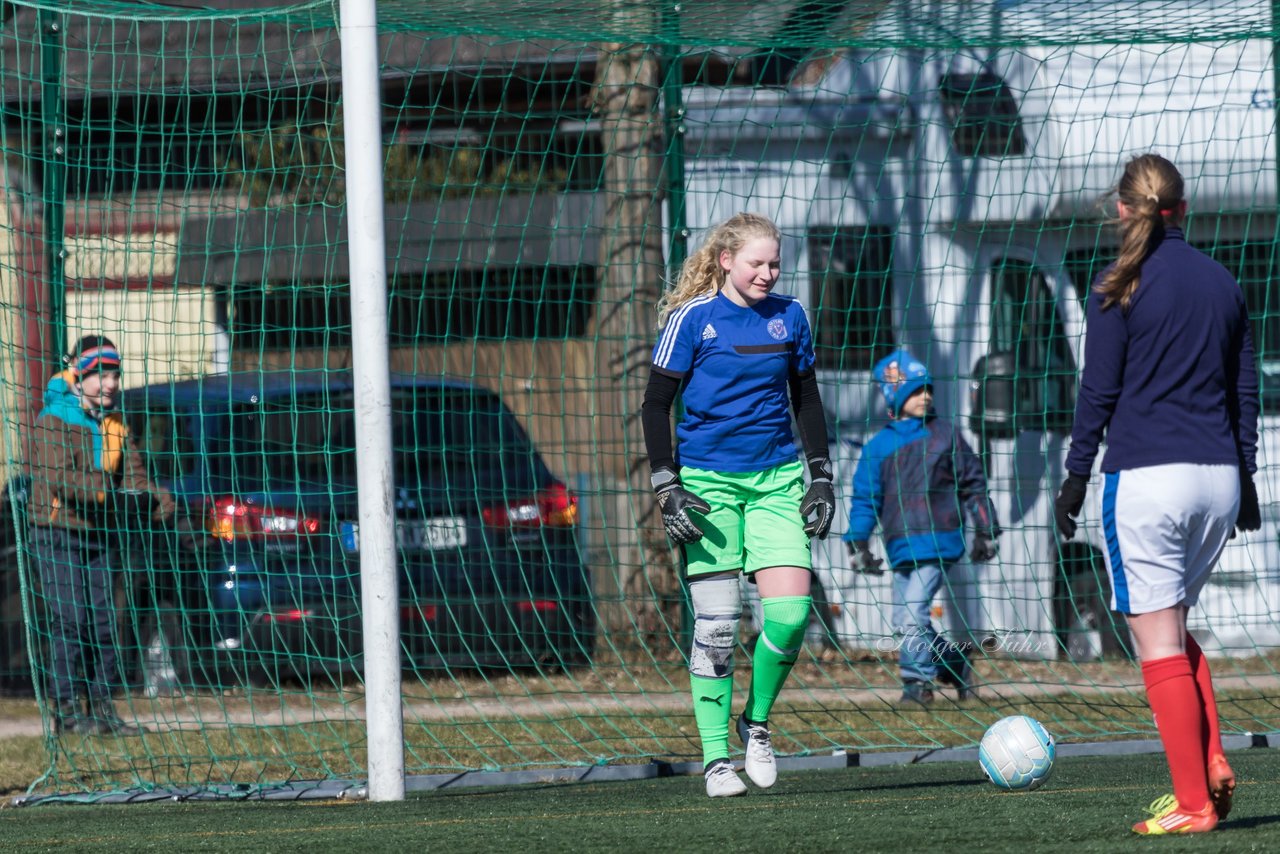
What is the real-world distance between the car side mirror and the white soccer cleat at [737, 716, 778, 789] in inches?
141

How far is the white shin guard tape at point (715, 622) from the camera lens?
16.1 feet

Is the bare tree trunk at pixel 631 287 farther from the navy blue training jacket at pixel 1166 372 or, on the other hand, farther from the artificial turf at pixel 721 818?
the navy blue training jacket at pixel 1166 372

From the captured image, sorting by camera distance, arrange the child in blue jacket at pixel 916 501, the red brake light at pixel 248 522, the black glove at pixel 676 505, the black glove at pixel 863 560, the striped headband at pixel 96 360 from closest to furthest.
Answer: the black glove at pixel 676 505 → the striped headband at pixel 96 360 → the red brake light at pixel 248 522 → the black glove at pixel 863 560 → the child in blue jacket at pixel 916 501

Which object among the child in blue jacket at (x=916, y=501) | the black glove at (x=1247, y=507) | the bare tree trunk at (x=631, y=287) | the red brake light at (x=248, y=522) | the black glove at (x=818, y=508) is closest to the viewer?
the black glove at (x=1247, y=507)

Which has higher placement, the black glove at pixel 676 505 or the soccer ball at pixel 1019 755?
the black glove at pixel 676 505

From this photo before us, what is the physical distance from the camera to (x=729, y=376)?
4883 millimetres

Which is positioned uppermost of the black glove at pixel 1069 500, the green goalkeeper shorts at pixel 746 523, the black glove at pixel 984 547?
the black glove at pixel 1069 500

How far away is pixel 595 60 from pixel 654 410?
4.15 m

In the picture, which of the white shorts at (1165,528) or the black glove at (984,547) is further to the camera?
the black glove at (984,547)

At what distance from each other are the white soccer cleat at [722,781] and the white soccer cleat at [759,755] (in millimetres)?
51

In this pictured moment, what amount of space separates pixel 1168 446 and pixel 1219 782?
766mm

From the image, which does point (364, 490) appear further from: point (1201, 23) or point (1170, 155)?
point (1170, 155)

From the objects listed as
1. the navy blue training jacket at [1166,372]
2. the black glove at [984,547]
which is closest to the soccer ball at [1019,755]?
the navy blue training jacket at [1166,372]

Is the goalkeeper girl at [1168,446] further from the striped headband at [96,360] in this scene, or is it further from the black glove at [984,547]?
the striped headband at [96,360]
